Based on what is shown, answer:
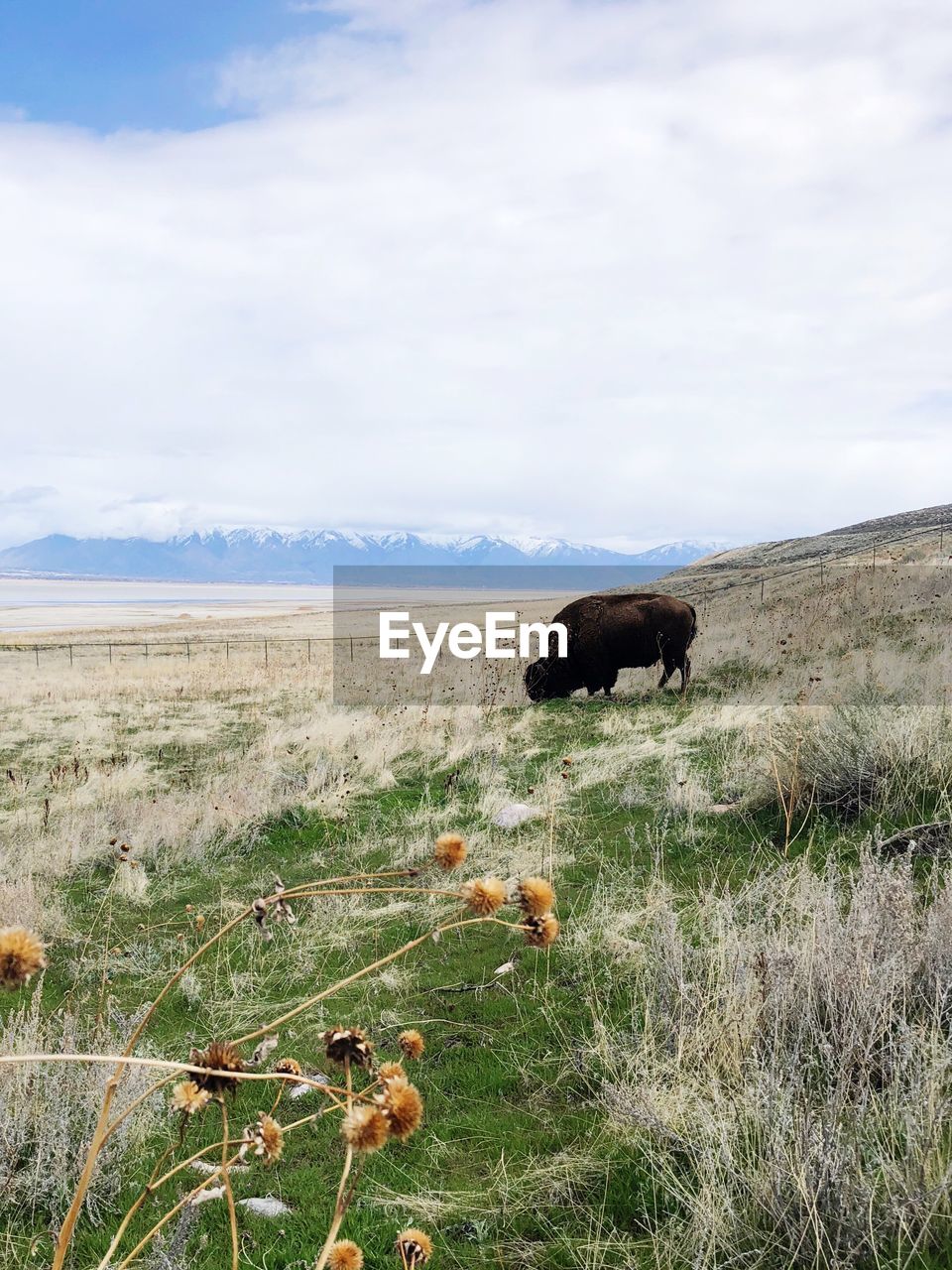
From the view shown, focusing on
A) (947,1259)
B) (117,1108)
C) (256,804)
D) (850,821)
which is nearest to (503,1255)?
(947,1259)

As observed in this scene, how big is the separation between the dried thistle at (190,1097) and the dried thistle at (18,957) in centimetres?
48

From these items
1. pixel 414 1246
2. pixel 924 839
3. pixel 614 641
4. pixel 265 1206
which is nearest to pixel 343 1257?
pixel 414 1246

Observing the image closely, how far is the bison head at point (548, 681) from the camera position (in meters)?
15.9

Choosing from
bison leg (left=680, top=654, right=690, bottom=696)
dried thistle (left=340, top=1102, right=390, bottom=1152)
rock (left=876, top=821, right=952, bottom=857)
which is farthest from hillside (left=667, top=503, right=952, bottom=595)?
dried thistle (left=340, top=1102, right=390, bottom=1152)

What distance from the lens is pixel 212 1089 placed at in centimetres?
170

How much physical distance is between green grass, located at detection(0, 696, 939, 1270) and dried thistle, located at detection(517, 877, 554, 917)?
4.66 feet

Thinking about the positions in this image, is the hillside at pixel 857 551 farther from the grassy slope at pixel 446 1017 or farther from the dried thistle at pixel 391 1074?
the dried thistle at pixel 391 1074

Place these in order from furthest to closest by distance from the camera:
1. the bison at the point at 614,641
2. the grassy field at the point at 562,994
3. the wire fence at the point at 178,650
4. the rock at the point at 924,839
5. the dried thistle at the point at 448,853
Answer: the wire fence at the point at 178,650, the bison at the point at 614,641, the rock at the point at 924,839, the grassy field at the point at 562,994, the dried thistle at the point at 448,853

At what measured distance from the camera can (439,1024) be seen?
15.2 ft

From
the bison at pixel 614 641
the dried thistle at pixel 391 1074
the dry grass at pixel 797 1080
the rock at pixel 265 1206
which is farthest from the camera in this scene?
the bison at pixel 614 641

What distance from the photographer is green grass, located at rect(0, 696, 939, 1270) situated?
9.89ft

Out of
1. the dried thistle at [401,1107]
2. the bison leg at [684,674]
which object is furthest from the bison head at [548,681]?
the dried thistle at [401,1107]

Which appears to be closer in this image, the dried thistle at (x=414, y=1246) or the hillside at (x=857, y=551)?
the dried thistle at (x=414, y=1246)

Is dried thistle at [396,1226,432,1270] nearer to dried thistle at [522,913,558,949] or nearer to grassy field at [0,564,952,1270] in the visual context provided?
dried thistle at [522,913,558,949]
